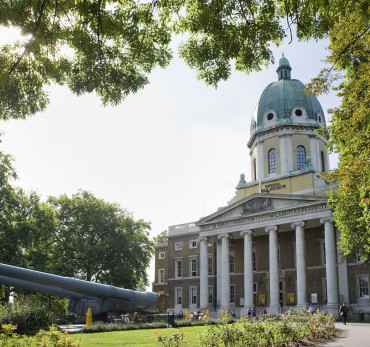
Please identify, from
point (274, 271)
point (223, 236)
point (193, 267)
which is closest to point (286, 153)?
point (223, 236)

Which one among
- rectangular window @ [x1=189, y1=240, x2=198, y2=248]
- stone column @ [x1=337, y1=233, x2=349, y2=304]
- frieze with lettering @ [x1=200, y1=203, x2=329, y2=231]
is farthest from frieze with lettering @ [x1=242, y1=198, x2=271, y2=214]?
rectangular window @ [x1=189, y1=240, x2=198, y2=248]

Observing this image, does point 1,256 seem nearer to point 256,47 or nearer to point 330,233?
point 330,233

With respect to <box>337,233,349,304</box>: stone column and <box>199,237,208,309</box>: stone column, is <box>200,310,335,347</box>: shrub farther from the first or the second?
<box>199,237,208,309</box>: stone column

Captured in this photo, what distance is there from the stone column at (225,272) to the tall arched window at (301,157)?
1136 centimetres

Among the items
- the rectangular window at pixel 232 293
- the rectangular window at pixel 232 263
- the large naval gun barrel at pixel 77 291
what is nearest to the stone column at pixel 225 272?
the rectangular window at pixel 232 293

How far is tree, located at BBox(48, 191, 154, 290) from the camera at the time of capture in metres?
49.4

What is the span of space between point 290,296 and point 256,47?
116ft

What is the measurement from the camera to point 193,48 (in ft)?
32.9

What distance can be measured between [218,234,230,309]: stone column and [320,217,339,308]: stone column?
35.6 ft

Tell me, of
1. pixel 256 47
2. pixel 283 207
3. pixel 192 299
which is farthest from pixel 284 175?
pixel 256 47

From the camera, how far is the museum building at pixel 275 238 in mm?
37531

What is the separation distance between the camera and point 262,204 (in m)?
41.7

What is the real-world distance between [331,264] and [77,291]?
2234cm

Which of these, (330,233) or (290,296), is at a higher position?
(330,233)
